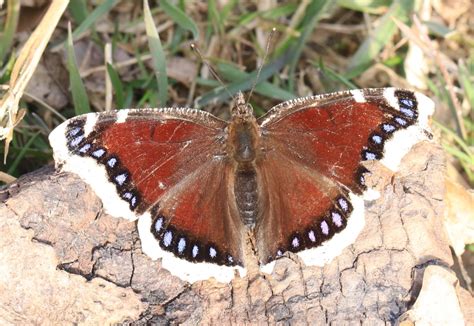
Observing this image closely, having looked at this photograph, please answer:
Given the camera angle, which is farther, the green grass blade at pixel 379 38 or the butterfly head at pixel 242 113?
the green grass blade at pixel 379 38

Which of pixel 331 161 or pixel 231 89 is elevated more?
pixel 331 161

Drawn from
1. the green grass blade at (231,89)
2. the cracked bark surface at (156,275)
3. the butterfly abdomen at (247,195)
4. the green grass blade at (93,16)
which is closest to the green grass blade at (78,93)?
the green grass blade at (93,16)

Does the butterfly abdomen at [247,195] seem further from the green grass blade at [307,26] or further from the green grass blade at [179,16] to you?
the green grass blade at [307,26]

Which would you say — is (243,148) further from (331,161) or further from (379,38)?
(379,38)

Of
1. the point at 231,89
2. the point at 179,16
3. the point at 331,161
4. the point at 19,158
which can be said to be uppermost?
the point at 331,161

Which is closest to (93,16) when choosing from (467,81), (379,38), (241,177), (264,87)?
(264,87)

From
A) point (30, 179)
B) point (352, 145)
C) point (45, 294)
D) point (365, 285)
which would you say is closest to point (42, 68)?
point (30, 179)

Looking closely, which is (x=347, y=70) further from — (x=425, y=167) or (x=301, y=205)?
(x=301, y=205)
